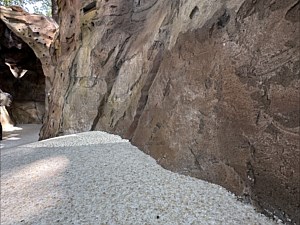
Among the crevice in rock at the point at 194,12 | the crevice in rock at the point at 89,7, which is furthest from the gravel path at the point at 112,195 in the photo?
the crevice in rock at the point at 89,7

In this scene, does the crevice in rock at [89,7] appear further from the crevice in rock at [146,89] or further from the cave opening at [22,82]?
the cave opening at [22,82]

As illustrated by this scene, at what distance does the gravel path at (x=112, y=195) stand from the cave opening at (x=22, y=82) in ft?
41.7

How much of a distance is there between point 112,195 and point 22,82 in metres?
15.1

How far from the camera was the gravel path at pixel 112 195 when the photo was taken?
134 centimetres

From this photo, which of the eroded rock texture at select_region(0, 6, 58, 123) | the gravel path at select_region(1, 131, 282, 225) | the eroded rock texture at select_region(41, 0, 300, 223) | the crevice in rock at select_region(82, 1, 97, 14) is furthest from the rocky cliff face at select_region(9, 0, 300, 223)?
the eroded rock texture at select_region(0, 6, 58, 123)

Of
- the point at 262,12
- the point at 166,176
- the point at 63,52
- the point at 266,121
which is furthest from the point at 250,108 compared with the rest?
the point at 63,52

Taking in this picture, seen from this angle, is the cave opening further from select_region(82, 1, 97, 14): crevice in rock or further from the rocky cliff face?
the rocky cliff face

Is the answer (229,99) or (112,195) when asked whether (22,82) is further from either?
(229,99)

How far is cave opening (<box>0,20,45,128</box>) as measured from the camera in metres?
14.0

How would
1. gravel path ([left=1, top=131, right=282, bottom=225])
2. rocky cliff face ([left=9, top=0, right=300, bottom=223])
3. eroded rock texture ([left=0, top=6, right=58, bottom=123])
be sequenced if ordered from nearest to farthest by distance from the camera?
1. rocky cliff face ([left=9, top=0, right=300, bottom=223])
2. gravel path ([left=1, top=131, right=282, bottom=225])
3. eroded rock texture ([left=0, top=6, right=58, bottom=123])

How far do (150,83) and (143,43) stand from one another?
3.15ft

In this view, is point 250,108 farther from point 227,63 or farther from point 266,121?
point 227,63

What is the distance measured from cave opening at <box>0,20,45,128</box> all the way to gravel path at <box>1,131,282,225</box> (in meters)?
12.7

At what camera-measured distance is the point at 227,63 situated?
1.61m
